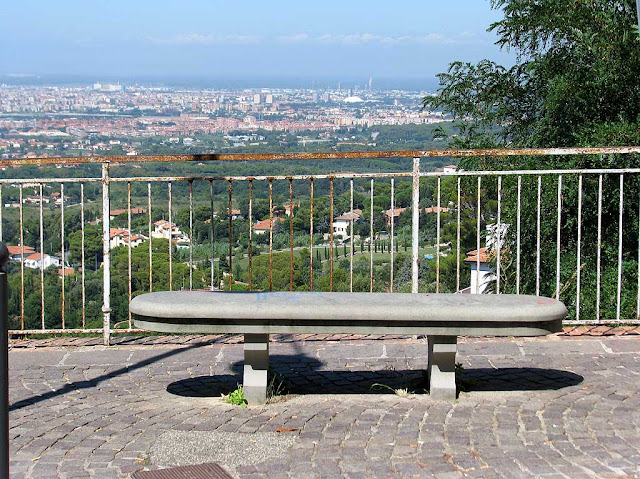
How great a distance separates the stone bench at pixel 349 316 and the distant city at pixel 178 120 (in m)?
9.53

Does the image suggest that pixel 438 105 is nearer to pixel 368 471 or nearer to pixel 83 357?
pixel 83 357

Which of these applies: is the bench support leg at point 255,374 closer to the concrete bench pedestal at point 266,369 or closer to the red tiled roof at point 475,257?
the concrete bench pedestal at point 266,369

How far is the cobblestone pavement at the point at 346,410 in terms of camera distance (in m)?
4.53

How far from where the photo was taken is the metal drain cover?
4355 millimetres

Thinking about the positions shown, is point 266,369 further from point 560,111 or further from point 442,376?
point 560,111

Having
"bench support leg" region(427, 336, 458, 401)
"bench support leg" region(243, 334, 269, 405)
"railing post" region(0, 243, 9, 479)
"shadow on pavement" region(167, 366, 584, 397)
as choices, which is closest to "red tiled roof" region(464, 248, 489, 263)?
"shadow on pavement" region(167, 366, 584, 397)

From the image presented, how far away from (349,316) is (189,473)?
1378 mm

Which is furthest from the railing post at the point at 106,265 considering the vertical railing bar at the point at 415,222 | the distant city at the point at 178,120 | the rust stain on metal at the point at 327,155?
the distant city at the point at 178,120

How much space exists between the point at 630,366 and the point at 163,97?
9550cm

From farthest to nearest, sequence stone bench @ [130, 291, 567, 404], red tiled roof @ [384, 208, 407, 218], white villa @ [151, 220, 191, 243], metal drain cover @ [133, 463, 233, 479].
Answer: white villa @ [151, 220, 191, 243] → red tiled roof @ [384, 208, 407, 218] → stone bench @ [130, 291, 567, 404] → metal drain cover @ [133, 463, 233, 479]

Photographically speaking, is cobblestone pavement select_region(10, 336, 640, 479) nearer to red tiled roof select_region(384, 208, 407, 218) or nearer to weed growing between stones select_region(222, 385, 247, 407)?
weed growing between stones select_region(222, 385, 247, 407)

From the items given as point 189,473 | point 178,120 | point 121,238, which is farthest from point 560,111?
point 178,120

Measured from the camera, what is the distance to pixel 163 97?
323 feet

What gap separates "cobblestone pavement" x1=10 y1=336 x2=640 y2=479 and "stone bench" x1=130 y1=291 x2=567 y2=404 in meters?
0.49
